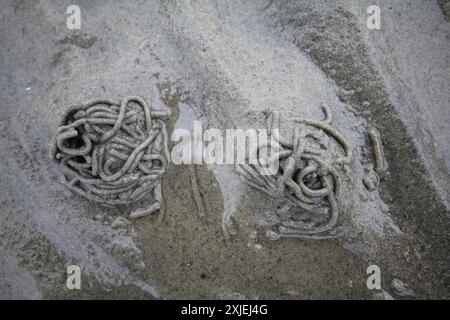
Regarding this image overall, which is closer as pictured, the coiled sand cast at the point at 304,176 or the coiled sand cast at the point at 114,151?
the coiled sand cast at the point at 304,176

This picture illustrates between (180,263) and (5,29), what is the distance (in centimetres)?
211

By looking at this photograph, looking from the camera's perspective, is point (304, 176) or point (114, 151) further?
point (114, 151)

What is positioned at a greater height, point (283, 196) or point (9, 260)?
point (283, 196)

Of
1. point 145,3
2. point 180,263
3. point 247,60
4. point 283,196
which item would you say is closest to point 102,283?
point 180,263

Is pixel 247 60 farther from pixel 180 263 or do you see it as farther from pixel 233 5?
pixel 180 263

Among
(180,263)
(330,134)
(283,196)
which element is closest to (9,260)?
(180,263)

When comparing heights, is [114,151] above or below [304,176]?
above

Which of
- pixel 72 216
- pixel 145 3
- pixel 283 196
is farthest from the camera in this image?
pixel 145 3

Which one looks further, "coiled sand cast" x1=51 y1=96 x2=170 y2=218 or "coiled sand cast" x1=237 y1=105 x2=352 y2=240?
"coiled sand cast" x1=51 y1=96 x2=170 y2=218

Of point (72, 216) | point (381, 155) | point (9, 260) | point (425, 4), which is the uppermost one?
point (425, 4)

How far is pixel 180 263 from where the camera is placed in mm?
3031

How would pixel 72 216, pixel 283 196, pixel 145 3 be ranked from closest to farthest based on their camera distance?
pixel 283 196 < pixel 72 216 < pixel 145 3

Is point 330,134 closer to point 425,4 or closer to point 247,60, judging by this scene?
point 247,60

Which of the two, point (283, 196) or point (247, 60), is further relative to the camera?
point (247, 60)
